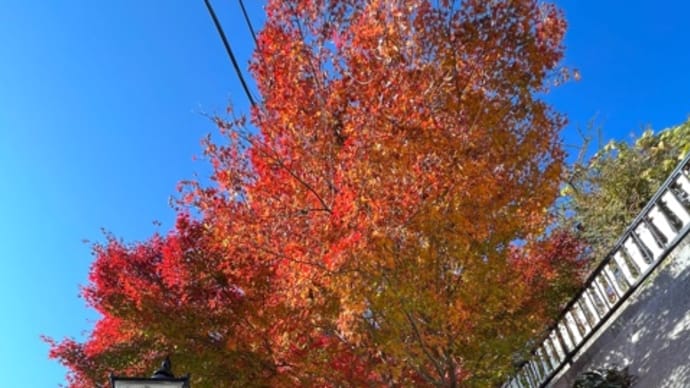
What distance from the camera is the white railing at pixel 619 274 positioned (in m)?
7.29

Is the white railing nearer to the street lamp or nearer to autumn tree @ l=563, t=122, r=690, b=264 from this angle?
autumn tree @ l=563, t=122, r=690, b=264

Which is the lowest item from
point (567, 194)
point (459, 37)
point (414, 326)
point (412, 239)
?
point (414, 326)

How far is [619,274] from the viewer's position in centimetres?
836

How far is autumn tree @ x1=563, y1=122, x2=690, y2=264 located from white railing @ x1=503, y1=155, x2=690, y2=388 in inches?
125

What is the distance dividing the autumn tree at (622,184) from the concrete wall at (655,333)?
13.7 ft

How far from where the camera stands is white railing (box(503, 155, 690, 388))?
7293mm

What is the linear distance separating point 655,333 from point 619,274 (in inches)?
63.7

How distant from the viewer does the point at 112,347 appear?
491 inches

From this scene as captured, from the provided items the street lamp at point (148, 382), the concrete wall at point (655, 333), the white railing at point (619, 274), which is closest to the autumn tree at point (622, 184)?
the white railing at point (619, 274)

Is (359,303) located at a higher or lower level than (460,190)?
lower

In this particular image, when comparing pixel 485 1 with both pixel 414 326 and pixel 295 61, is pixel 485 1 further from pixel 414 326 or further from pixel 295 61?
pixel 414 326

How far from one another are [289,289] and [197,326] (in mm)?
4331

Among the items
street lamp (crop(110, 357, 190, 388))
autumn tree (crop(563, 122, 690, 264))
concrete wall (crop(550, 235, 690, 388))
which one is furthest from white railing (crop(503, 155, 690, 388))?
street lamp (crop(110, 357, 190, 388))

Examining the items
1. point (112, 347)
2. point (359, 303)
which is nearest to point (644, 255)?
point (359, 303)
